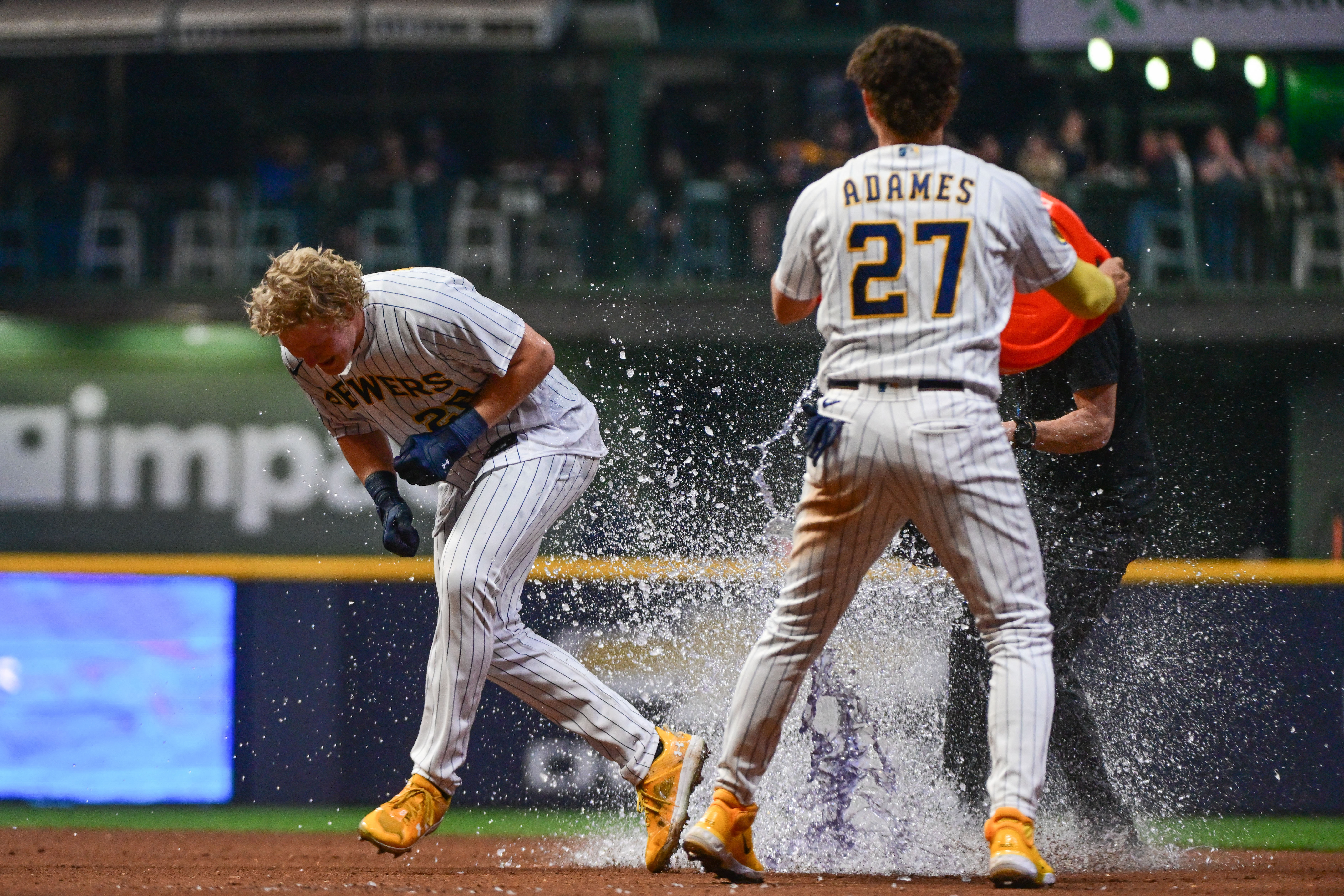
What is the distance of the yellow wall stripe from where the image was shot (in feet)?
16.1

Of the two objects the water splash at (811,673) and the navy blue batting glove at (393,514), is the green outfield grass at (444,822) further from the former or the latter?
the navy blue batting glove at (393,514)

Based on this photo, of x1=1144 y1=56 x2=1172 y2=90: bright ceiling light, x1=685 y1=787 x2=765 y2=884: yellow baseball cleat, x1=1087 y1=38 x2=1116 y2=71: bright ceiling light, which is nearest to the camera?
x1=685 y1=787 x2=765 y2=884: yellow baseball cleat

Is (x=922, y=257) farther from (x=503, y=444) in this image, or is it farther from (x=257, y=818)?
(x=257, y=818)

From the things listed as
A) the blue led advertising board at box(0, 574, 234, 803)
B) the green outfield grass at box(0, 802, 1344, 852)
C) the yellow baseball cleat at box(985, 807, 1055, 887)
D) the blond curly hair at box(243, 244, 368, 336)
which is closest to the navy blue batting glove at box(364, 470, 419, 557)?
the blond curly hair at box(243, 244, 368, 336)

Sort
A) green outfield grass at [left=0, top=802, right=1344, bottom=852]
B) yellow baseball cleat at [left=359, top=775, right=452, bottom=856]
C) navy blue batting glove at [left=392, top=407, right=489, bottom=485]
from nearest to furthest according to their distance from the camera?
yellow baseball cleat at [left=359, top=775, right=452, bottom=856] → navy blue batting glove at [left=392, top=407, right=489, bottom=485] → green outfield grass at [left=0, top=802, right=1344, bottom=852]

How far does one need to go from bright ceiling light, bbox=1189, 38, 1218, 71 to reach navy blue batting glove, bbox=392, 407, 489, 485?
38.9 feet

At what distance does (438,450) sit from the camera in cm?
361

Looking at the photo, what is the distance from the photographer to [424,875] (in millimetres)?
3852

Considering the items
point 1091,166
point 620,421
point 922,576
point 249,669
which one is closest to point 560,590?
point 249,669

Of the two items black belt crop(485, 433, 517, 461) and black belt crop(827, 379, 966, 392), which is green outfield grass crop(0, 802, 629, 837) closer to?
black belt crop(485, 433, 517, 461)

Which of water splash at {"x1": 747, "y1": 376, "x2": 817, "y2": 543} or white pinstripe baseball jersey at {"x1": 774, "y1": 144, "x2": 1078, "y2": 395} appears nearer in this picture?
white pinstripe baseball jersey at {"x1": 774, "y1": 144, "x2": 1078, "y2": 395}

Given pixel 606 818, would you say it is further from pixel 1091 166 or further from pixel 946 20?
pixel 946 20

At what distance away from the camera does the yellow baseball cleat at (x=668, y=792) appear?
374 centimetres

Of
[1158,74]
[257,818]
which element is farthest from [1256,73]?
[257,818]
